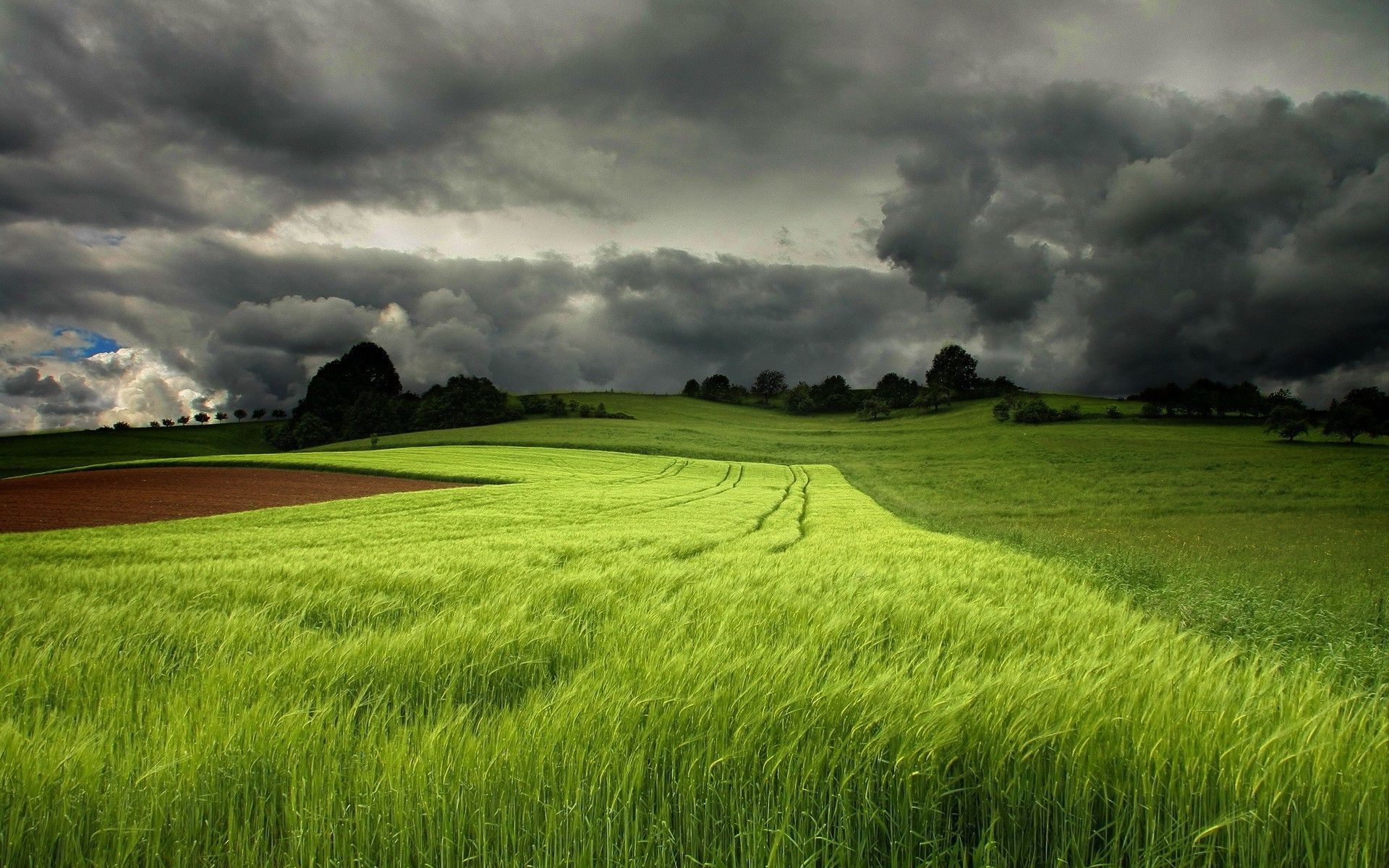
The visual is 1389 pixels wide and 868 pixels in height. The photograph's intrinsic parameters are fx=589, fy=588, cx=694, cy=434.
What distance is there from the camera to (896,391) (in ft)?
393

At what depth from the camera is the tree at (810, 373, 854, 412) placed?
417 ft

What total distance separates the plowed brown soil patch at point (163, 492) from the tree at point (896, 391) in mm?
93686

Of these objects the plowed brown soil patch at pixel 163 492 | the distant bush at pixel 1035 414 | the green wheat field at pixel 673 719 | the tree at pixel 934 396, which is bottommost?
the plowed brown soil patch at pixel 163 492

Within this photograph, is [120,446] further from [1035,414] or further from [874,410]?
[1035,414]

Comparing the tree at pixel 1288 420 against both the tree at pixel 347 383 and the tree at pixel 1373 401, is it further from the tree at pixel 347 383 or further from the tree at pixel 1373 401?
the tree at pixel 347 383

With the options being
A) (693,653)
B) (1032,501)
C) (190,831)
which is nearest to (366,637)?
(190,831)

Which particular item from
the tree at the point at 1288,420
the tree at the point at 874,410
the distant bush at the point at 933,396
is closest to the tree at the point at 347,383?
the tree at the point at 874,410

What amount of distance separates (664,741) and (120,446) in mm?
117665

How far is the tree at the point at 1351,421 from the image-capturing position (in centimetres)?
5738

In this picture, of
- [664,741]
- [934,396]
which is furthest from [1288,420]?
[664,741]

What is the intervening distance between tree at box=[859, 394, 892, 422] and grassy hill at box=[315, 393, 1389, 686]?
29.5 feet

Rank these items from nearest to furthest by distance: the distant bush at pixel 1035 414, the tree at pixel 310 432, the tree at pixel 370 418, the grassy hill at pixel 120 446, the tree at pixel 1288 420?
the tree at pixel 1288 420 < the grassy hill at pixel 120 446 < the distant bush at pixel 1035 414 < the tree at pixel 310 432 < the tree at pixel 370 418

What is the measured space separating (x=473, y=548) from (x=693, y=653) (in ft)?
27.9

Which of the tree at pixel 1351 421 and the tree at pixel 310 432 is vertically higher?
the tree at pixel 1351 421
